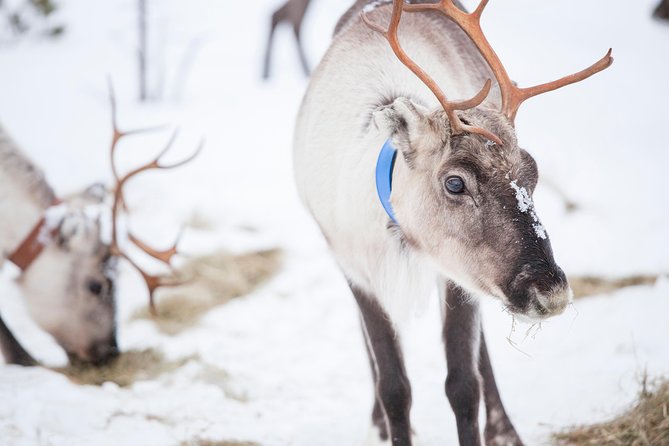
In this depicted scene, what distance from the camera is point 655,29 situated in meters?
5.96

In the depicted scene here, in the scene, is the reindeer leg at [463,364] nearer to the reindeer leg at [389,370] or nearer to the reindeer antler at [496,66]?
the reindeer leg at [389,370]

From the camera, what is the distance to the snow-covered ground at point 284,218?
283cm

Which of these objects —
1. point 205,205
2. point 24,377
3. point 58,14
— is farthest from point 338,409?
point 58,14

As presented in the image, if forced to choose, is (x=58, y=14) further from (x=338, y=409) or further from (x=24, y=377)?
(x=338, y=409)

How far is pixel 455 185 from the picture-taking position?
1789 mm

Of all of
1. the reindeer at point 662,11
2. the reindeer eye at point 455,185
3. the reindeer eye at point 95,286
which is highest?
the reindeer eye at point 455,185

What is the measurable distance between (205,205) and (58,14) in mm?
3670

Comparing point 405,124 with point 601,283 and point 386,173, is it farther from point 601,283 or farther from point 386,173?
point 601,283

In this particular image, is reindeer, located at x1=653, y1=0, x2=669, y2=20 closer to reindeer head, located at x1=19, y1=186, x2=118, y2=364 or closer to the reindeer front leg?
the reindeer front leg

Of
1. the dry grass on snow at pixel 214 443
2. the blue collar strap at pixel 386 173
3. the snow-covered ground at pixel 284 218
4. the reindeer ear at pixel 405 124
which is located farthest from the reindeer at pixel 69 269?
the reindeer ear at pixel 405 124

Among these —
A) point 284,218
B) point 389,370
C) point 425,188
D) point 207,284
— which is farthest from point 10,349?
point 425,188

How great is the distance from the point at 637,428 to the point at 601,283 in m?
1.81

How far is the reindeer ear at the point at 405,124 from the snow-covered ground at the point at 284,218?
1.24 meters

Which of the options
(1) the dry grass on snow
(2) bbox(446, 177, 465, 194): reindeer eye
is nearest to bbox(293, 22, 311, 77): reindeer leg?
(1) the dry grass on snow
